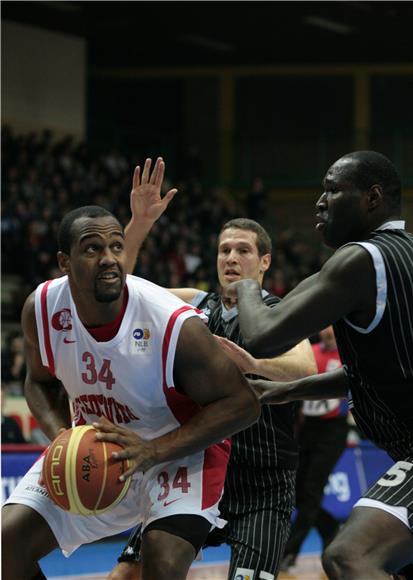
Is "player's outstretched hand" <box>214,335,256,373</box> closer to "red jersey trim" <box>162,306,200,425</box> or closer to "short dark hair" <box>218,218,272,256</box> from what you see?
"red jersey trim" <box>162,306,200,425</box>

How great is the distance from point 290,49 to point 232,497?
2480cm

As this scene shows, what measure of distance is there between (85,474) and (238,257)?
6.45 ft

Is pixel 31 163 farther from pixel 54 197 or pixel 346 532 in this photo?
pixel 346 532

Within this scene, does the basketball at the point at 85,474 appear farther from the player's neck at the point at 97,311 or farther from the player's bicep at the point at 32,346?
the player's bicep at the point at 32,346

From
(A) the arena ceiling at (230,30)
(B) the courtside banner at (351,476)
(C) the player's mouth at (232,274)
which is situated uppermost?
(A) the arena ceiling at (230,30)

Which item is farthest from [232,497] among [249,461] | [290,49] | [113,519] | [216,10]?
[290,49]

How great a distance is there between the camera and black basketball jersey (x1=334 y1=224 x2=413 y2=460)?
4.46 m

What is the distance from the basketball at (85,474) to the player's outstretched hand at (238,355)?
85 centimetres

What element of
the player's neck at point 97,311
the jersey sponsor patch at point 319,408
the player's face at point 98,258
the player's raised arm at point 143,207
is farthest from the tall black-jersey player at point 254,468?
the jersey sponsor patch at point 319,408

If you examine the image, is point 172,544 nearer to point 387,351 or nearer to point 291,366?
point 387,351

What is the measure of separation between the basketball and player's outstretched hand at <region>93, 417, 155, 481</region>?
0.02 meters

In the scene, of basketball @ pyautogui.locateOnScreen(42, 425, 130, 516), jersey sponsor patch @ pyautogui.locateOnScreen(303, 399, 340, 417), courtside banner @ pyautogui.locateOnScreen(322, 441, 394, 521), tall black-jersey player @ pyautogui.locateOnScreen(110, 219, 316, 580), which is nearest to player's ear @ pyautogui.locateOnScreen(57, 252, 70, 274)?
basketball @ pyautogui.locateOnScreen(42, 425, 130, 516)

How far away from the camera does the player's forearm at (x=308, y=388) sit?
A: 5.31 meters

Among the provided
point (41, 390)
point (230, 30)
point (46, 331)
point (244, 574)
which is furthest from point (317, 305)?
point (230, 30)
